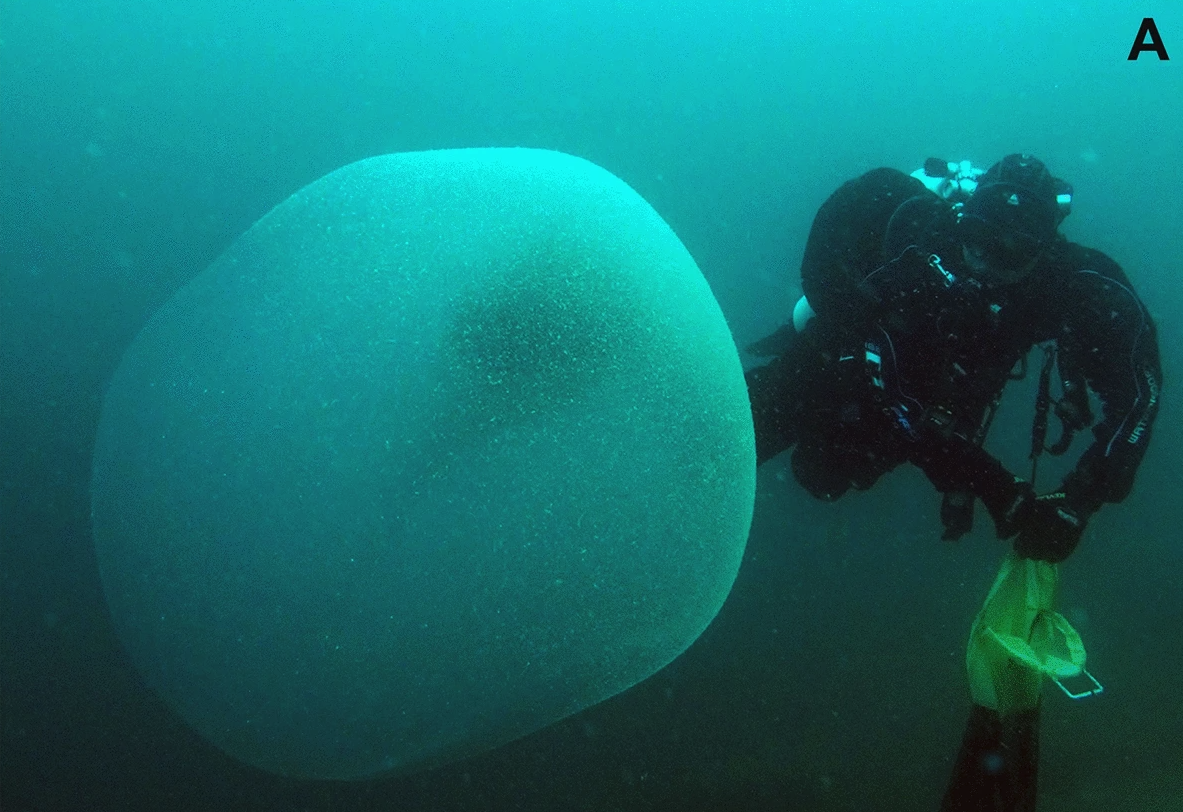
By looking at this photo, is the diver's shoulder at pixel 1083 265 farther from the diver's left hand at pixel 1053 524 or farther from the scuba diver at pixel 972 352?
the diver's left hand at pixel 1053 524

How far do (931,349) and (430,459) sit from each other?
1951 millimetres

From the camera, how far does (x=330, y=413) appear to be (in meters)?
1.77

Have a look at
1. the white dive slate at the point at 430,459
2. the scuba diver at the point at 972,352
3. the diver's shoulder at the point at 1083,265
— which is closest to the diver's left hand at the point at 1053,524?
the scuba diver at the point at 972,352

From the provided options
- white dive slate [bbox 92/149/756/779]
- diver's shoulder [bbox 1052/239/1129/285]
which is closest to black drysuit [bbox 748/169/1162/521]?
diver's shoulder [bbox 1052/239/1129/285]

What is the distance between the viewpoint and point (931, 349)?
2785 mm

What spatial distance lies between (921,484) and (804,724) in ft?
15.2

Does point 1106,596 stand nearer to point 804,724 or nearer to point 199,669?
point 804,724

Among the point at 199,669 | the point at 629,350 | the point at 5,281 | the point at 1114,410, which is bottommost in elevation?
the point at 1114,410

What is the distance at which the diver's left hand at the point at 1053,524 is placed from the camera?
8.38 ft

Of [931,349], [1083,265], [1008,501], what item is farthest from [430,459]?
[1083,265]

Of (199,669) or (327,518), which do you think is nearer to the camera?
(327,518)

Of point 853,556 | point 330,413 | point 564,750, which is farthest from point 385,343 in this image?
point 853,556

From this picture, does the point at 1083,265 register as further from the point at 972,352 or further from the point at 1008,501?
the point at 1008,501

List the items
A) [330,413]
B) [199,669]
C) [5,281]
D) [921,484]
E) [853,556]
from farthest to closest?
[921,484] < [853,556] < [5,281] < [199,669] < [330,413]
